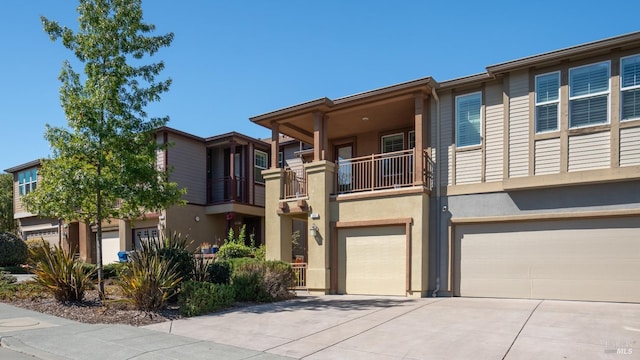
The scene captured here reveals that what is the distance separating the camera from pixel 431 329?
8789 mm

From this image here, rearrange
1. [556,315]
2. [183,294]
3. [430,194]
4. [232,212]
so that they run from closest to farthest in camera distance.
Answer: [556,315] → [183,294] → [430,194] → [232,212]

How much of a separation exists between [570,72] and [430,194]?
4.97 metres

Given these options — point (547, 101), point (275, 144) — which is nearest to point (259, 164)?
point (275, 144)

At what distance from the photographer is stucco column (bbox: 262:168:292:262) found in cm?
1650

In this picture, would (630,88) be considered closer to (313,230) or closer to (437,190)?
(437,190)

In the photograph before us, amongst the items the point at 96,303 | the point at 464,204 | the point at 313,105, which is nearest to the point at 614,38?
the point at 464,204

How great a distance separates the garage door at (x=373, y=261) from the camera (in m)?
14.2

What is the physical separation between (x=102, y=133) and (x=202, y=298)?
4890 mm

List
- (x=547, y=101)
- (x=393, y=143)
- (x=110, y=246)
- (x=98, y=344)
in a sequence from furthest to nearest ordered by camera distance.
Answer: (x=110, y=246), (x=393, y=143), (x=547, y=101), (x=98, y=344)

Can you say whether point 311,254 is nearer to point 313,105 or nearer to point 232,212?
point 313,105

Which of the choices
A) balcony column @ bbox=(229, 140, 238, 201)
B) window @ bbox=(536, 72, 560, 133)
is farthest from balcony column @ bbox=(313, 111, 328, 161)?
balcony column @ bbox=(229, 140, 238, 201)

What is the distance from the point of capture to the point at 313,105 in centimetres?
1564

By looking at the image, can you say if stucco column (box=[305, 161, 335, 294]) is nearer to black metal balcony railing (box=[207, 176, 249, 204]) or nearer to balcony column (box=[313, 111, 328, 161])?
balcony column (box=[313, 111, 328, 161])

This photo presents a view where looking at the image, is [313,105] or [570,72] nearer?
[570,72]
